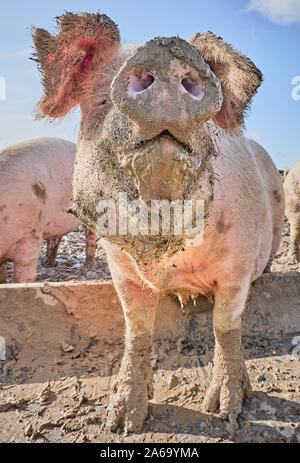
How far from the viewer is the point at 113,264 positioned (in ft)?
6.53

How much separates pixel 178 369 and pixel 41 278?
287 centimetres

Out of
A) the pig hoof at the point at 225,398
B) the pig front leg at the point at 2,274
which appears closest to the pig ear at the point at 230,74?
the pig hoof at the point at 225,398

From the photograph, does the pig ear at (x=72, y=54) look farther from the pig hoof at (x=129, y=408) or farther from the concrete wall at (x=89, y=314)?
the concrete wall at (x=89, y=314)

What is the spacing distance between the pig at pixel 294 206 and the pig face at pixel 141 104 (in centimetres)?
421

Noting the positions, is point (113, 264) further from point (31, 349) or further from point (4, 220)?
point (4, 220)

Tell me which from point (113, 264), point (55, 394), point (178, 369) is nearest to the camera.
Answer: point (113, 264)

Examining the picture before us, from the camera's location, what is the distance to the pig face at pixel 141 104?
1.00 meters

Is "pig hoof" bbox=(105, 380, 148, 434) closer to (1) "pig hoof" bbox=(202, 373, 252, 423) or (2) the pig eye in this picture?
(1) "pig hoof" bbox=(202, 373, 252, 423)

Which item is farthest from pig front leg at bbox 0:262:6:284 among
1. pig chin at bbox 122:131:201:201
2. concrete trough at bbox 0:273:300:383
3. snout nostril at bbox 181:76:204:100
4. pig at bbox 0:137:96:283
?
snout nostril at bbox 181:76:204:100

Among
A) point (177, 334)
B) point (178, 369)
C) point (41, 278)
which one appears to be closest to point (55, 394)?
point (178, 369)

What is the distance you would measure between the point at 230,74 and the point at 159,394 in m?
1.73

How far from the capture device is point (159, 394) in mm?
2193

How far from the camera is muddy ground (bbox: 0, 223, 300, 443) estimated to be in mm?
1852
